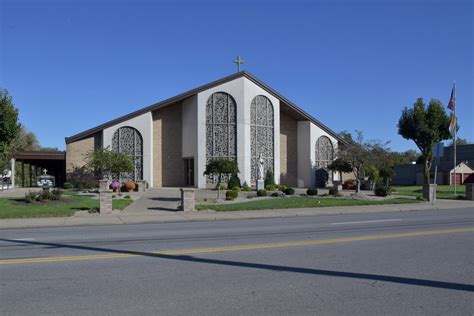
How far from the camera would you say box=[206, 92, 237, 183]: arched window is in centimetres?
3866

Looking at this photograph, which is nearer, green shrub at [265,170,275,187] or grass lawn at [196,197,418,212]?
grass lawn at [196,197,418,212]

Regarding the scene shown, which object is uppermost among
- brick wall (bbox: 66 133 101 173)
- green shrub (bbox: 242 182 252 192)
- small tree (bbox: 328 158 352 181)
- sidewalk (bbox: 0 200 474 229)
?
brick wall (bbox: 66 133 101 173)

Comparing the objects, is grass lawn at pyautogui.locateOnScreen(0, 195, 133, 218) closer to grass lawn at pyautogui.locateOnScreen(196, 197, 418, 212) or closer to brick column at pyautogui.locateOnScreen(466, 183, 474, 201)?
grass lawn at pyautogui.locateOnScreen(196, 197, 418, 212)

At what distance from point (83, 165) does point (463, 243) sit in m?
32.3

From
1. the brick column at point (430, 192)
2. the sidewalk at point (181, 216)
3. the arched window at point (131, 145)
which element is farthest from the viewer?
the arched window at point (131, 145)

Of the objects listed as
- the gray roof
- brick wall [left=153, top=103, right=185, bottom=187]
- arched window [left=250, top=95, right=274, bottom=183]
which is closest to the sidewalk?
arched window [left=250, top=95, right=274, bottom=183]

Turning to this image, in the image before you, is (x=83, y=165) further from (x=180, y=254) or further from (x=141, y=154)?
(x=180, y=254)

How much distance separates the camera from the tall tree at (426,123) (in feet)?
130

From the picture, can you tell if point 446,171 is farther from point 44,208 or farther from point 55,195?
point 44,208

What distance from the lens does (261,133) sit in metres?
40.4

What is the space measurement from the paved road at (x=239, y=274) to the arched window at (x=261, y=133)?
91.8ft

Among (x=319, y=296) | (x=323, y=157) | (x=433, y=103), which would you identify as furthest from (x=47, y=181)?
(x=319, y=296)

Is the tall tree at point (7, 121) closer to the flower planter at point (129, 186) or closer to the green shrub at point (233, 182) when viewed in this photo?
the flower planter at point (129, 186)

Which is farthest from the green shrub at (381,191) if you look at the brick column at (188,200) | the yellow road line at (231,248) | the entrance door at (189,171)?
the yellow road line at (231,248)
